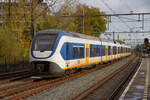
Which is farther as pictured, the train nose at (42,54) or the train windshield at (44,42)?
the train windshield at (44,42)

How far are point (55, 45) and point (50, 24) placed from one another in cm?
2278

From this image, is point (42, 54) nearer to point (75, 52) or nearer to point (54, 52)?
point (54, 52)

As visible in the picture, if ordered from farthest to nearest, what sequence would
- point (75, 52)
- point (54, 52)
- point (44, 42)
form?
point (75, 52) → point (44, 42) → point (54, 52)

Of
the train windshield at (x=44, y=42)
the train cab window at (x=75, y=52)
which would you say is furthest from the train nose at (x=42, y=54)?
the train cab window at (x=75, y=52)

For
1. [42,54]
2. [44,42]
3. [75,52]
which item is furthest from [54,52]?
[75,52]

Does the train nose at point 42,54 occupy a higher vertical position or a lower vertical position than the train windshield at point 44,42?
lower

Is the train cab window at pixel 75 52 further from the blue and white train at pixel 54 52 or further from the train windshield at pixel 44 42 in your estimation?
the train windshield at pixel 44 42

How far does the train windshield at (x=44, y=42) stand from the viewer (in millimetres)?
14304

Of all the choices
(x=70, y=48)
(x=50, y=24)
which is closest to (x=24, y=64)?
(x=70, y=48)

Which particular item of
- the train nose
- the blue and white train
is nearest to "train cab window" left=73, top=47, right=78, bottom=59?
the blue and white train

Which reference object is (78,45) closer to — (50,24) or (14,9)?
(14,9)

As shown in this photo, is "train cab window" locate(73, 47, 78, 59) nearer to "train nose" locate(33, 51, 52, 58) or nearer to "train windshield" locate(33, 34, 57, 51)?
"train windshield" locate(33, 34, 57, 51)

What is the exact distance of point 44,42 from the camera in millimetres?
14547

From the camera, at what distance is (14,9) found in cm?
2819
